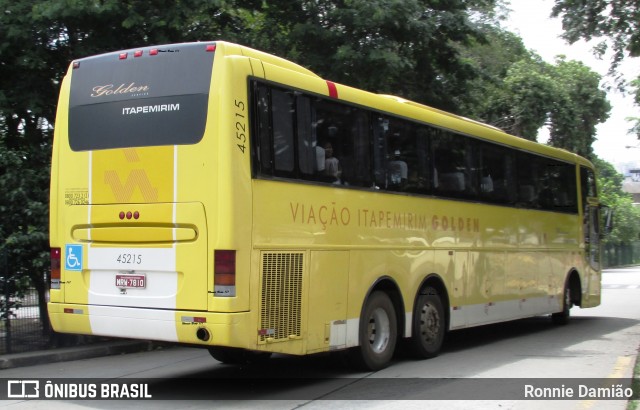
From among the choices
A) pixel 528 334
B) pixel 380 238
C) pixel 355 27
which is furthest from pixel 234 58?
pixel 528 334

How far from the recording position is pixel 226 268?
692 centimetres

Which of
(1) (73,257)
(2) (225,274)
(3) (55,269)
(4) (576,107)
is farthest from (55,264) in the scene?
(4) (576,107)

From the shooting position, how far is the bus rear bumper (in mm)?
6848

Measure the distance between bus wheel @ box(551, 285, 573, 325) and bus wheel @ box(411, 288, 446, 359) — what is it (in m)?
5.71

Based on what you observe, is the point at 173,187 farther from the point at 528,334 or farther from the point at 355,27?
the point at 528,334

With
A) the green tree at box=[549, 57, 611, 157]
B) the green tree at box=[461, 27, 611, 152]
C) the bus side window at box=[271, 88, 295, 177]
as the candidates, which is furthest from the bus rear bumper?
the green tree at box=[549, 57, 611, 157]

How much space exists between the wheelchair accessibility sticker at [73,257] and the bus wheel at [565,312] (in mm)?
11091

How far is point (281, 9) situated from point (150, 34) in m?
3.31

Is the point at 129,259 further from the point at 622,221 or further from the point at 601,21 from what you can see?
the point at 622,221

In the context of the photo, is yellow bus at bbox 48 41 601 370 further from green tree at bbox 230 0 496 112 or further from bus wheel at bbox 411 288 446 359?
green tree at bbox 230 0 496 112

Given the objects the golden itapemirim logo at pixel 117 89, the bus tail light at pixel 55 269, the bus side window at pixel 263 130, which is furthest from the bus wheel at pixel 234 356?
the golden itapemirim logo at pixel 117 89

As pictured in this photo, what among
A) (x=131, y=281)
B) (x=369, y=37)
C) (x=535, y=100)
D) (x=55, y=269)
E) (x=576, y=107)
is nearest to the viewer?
(x=131, y=281)

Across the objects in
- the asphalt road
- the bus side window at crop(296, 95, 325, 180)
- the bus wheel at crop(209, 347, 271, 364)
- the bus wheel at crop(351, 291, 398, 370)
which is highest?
the bus side window at crop(296, 95, 325, 180)

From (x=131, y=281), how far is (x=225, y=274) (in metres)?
1.21
